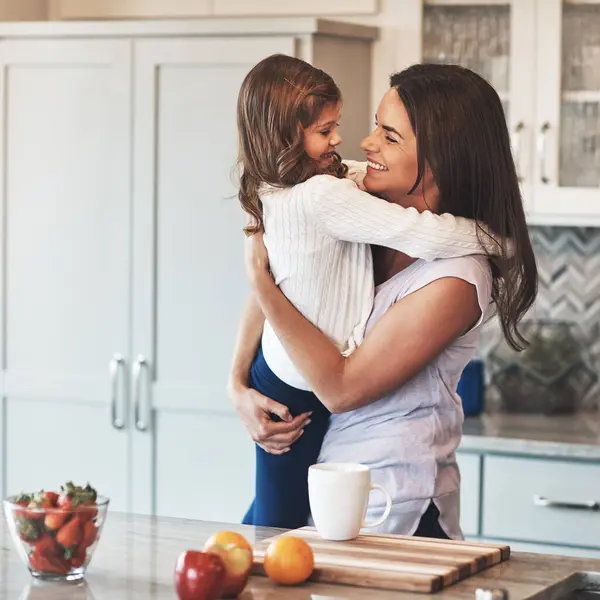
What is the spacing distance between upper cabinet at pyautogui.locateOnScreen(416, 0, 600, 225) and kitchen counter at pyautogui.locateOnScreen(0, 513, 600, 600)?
1.76 metres

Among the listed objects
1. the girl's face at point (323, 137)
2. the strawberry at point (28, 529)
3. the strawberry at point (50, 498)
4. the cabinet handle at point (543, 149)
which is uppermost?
the cabinet handle at point (543, 149)

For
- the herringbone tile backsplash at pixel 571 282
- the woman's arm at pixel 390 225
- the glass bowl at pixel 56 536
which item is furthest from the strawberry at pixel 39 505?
the herringbone tile backsplash at pixel 571 282

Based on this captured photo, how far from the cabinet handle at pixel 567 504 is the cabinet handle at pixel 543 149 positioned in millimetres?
842

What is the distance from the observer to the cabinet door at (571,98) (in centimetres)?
335

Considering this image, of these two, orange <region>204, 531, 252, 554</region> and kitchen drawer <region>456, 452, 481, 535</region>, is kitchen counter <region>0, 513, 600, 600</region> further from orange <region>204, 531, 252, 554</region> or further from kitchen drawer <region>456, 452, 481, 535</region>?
kitchen drawer <region>456, 452, 481, 535</region>

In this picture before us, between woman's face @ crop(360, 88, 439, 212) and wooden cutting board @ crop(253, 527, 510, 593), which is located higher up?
woman's face @ crop(360, 88, 439, 212)

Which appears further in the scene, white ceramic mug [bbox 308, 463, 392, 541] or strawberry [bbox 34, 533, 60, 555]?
white ceramic mug [bbox 308, 463, 392, 541]

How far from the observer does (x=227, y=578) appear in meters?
1.48

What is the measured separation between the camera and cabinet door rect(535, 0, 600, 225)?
335cm

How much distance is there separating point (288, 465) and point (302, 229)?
402 mm

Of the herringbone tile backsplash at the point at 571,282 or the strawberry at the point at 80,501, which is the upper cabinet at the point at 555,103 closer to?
the herringbone tile backsplash at the point at 571,282

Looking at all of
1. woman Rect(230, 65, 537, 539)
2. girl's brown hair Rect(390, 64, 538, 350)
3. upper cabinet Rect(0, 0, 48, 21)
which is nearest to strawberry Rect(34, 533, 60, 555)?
woman Rect(230, 65, 537, 539)

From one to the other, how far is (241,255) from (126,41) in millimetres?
659

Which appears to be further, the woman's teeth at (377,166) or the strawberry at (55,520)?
the woman's teeth at (377,166)
